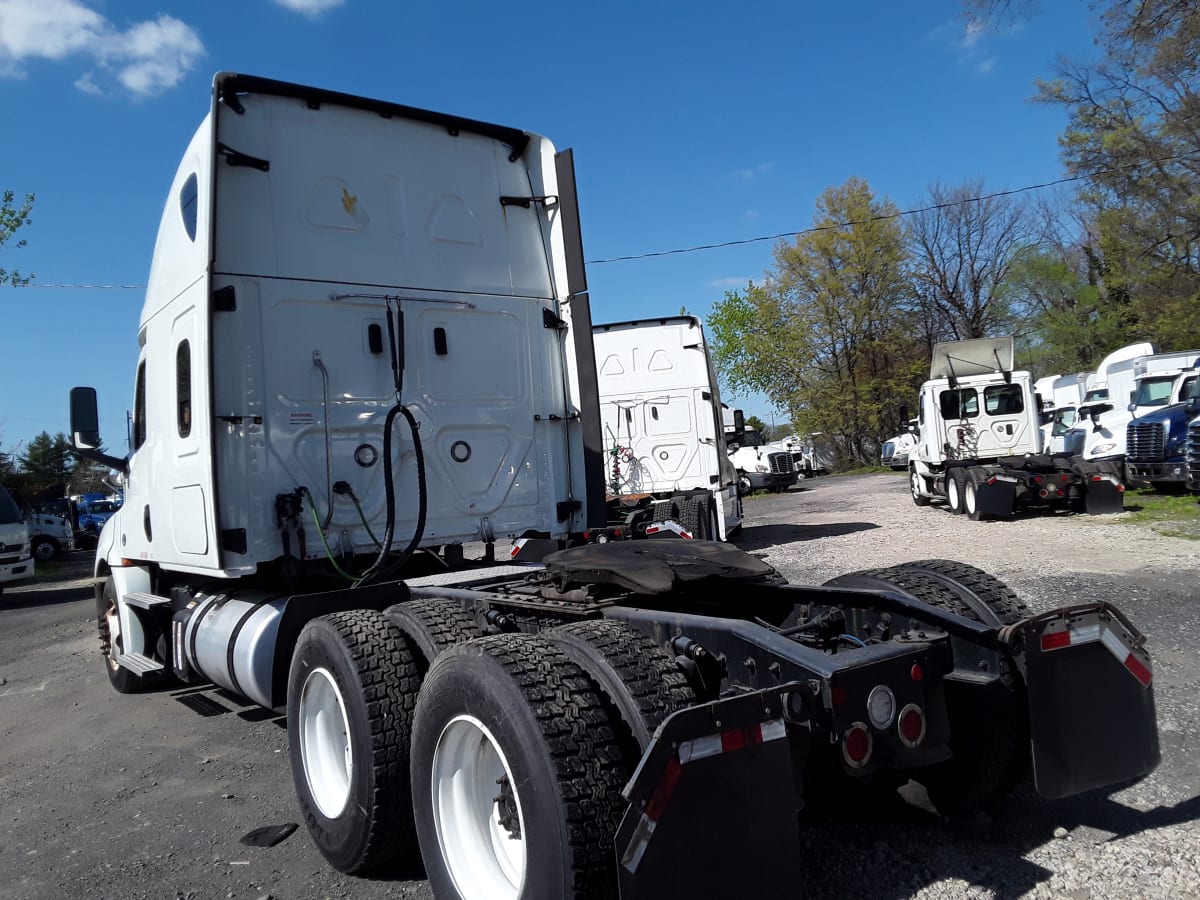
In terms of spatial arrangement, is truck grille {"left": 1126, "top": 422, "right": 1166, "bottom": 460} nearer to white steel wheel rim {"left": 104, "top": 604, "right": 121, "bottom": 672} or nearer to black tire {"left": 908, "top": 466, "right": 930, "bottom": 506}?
black tire {"left": 908, "top": 466, "right": 930, "bottom": 506}

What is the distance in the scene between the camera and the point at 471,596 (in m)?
4.08

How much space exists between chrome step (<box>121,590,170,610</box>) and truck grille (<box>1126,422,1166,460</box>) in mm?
17116

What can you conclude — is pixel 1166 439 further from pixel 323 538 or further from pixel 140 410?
pixel 140 410

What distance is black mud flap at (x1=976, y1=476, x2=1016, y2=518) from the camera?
50.0 ft

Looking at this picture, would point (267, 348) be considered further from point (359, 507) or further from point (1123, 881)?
point (1123, 881)

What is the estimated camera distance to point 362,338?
5.30 m

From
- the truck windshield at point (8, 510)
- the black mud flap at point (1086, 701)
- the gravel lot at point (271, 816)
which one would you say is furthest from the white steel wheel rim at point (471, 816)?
the truck windshield at point (8, 510)

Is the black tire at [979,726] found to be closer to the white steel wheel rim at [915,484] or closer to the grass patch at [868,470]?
the white steel wheel rim at [915,484]

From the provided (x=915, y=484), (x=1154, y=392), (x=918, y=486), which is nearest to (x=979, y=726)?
(x=918, y=486)

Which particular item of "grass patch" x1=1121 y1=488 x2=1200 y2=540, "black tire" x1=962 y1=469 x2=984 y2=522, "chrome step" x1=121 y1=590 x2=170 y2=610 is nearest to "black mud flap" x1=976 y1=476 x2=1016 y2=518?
"black tire" x1=962 y1=469 x2=984 y2=522

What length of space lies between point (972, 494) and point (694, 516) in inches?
261

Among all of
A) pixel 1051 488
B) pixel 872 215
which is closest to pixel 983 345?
pixel 1051 488

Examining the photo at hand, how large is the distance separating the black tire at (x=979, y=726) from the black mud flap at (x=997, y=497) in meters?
12.6

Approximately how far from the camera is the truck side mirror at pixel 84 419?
607 centimetres
